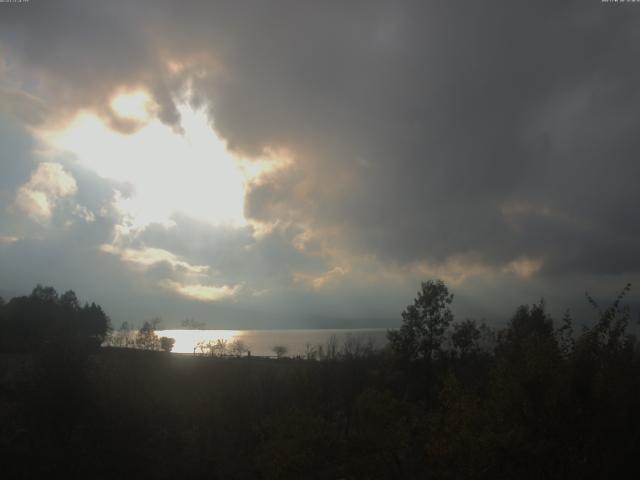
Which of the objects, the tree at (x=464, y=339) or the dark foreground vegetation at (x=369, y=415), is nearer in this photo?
the dark foreground vegetation at (x=369, y=415)

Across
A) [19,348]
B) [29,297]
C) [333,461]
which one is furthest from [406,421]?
[29,297]

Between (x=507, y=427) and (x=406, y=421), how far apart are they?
4490mm

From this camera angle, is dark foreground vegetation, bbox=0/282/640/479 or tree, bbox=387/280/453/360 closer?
dark foreground vegetation, bbox=0/282/640/479

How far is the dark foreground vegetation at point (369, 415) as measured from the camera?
500 inches

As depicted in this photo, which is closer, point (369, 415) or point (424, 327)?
point (369, 415)

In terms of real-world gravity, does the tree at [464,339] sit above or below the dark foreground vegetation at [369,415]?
above

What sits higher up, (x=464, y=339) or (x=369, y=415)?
(x=464, y=339)

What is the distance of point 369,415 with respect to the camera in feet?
57.1

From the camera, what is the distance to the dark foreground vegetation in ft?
41.7

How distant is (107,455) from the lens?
808 inches

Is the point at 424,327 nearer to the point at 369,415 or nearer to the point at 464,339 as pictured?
the point at 464,339

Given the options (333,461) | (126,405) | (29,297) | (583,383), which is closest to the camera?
(583,383)

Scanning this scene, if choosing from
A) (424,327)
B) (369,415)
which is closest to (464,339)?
(424,327)

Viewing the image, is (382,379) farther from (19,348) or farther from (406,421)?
→ (19,348)
